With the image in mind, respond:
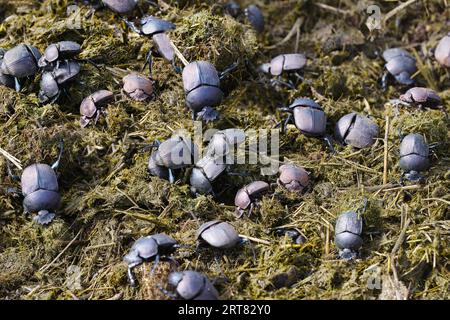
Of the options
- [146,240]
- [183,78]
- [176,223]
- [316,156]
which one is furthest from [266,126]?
[146,240]

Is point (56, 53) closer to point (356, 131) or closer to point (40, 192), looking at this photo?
point (40, 192)

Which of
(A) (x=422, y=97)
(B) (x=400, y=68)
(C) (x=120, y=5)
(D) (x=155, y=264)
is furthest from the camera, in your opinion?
(B) (x=400, y=68)

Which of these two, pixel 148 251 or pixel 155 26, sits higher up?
pixel 155 26

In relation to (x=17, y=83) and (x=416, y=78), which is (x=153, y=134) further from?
(x=416, y=78)

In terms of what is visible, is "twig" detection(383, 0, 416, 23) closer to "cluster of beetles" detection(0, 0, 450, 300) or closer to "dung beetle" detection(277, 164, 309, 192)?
"cluster of beetles" detection(0, 0, 450, 300)

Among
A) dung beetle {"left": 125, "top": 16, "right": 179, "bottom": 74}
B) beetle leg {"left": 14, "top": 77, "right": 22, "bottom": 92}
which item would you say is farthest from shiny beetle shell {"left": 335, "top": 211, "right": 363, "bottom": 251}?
beetle leg {"left": 14, "top": 77, "right": 22, "bottom": 92}

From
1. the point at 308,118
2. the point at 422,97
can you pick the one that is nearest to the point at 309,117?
the point at 308,118

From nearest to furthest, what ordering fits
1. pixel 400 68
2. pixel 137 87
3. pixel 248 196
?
pixel 248 196 < pixel 137 87 < pixel 400 68
